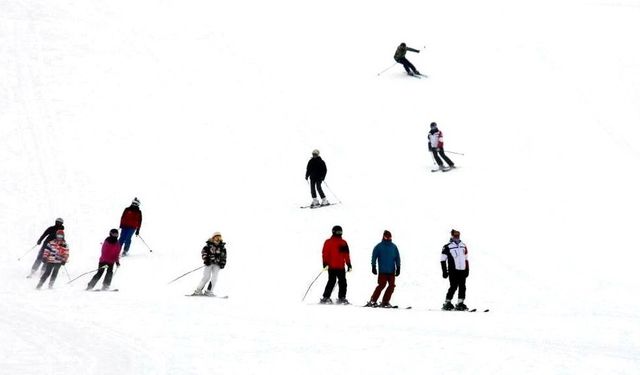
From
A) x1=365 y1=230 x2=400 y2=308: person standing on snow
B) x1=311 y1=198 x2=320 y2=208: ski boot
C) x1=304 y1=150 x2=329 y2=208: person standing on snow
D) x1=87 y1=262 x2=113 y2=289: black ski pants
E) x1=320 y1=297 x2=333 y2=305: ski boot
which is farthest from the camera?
x1=311 y1=198 x2=320 y2=208: ski boot

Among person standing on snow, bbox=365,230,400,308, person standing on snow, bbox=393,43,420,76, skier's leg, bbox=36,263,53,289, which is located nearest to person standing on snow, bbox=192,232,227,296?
person standing on snow, bbox=365,230,400,308

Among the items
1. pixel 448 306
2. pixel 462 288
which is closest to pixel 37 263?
pixel 448 306

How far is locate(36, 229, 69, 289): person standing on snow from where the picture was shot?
15906mm

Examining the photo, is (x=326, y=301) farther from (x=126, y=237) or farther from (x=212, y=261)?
(x=126, y=237)

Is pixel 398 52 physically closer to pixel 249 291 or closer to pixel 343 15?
pixel 343 15

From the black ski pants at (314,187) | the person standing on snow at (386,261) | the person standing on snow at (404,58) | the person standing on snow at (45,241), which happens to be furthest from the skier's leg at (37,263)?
the person standing on snow at (404,58)

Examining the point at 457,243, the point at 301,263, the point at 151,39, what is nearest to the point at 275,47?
the point at 151,39

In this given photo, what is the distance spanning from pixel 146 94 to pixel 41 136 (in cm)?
499

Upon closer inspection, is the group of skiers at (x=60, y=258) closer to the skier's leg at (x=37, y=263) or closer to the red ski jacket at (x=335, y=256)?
the skier's leg at (x=37, y=263)

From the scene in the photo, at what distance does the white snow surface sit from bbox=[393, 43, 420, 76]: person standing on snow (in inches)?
21.4

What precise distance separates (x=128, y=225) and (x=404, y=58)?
50.1 feet

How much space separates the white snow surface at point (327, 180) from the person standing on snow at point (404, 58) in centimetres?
54

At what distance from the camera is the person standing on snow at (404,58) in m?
30.2

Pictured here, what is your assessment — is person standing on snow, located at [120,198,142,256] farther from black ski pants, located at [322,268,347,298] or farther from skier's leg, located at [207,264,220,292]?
black ski pants, located at [322,268,347,298]
